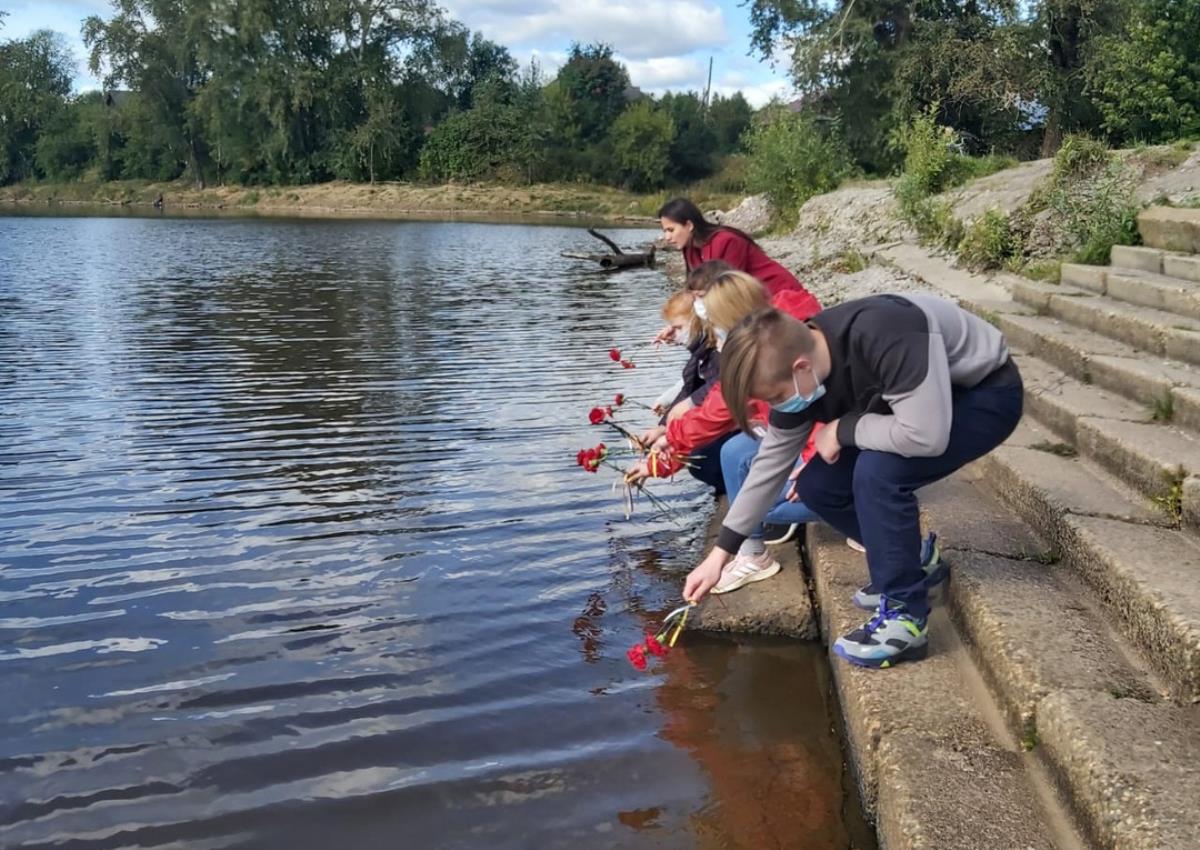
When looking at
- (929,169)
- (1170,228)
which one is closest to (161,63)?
(929,169)

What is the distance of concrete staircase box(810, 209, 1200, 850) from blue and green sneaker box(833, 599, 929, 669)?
52 mm

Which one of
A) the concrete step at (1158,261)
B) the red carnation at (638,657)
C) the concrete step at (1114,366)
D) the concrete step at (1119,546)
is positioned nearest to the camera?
the concrete step at (1119,546)

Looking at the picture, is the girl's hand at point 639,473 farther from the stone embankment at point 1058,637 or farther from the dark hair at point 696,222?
the dark hair at point 696,222

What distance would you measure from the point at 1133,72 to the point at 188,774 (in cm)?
2061

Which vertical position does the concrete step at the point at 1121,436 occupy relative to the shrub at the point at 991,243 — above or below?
below

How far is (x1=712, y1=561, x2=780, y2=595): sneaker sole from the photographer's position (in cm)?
405

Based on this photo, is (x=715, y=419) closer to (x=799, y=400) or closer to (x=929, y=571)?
(x=929, y=571)

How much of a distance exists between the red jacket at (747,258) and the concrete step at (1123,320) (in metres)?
1.97

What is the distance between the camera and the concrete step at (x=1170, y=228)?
6.78m

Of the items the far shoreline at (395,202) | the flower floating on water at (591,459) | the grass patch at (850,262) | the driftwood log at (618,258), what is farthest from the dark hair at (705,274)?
the far shoreline at (395,202)

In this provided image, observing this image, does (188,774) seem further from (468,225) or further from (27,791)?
(468,225)

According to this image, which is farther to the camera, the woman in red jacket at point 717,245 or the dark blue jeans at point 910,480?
the woman in red jacket at point 717,245

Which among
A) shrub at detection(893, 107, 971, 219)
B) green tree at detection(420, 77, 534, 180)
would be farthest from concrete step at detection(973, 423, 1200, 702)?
green tree at detection(420, 77, 534, 180)

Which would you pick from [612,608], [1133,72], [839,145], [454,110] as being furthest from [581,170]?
[612,608]
